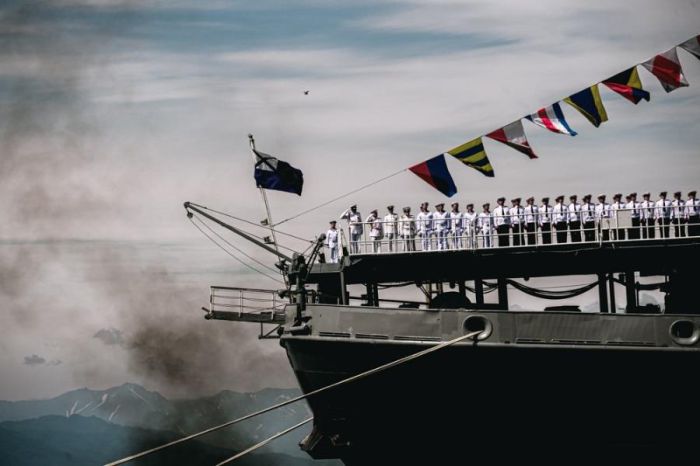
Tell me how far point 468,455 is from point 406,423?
191 centimetres

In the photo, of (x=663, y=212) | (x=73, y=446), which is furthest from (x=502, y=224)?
(x=73, y=446)

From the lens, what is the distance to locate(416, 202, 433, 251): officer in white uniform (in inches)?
1433

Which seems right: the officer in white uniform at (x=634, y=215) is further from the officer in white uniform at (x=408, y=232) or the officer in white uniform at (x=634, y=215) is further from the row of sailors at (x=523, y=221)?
the officer in white uniform at (x=408, y=232)

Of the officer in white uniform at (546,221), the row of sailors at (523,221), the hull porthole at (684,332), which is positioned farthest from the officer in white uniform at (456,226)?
the hull porthole at (684,332)

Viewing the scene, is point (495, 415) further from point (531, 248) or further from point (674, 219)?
point (674, 219)

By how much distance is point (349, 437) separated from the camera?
116 feet

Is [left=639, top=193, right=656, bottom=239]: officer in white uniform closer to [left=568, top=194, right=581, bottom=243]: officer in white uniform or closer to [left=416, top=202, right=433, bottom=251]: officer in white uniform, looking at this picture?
[left=568, top=194, right=581, bottom=243]: officer in white uniform

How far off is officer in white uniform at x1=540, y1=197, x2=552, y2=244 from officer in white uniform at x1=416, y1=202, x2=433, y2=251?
329 centimetres

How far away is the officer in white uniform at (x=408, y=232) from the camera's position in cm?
3628

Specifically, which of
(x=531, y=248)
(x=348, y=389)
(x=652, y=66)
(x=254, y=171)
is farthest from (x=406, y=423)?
(x=652, y=66)

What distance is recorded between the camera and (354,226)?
36.4 metres

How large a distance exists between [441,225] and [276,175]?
528 cm

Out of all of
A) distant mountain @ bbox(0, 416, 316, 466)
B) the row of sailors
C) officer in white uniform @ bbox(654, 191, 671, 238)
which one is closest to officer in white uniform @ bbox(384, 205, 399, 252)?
the row of sailors

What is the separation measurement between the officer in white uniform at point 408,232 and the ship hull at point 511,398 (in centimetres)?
397
